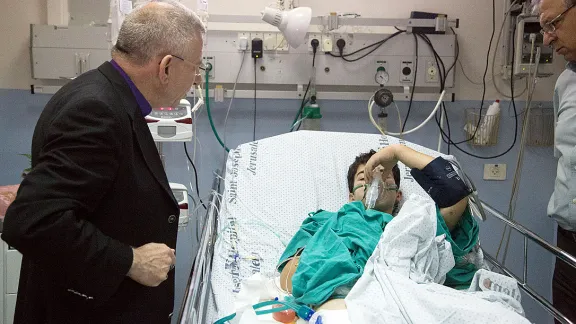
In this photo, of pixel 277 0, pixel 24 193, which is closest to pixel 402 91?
pixel 277 0

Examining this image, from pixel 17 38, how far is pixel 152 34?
6.74 ft

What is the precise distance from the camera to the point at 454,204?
6.34 feet

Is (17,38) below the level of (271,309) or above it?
above

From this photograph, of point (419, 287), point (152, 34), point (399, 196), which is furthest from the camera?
point (399, 196)

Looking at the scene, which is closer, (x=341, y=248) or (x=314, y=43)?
(x=341, y=248)

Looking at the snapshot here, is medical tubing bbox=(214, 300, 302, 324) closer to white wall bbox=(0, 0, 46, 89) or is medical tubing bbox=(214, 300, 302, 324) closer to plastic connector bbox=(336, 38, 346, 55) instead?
plastic connector bbox=(336, 38, 346, 55)

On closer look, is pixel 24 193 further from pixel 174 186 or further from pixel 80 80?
pixel 174 186

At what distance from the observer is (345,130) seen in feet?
10.6

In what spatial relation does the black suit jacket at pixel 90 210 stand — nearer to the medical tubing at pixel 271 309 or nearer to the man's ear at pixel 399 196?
the medical tubing at pixel 271 309

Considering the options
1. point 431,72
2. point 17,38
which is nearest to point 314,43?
point 431,72

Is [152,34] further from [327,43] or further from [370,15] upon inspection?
[370,15]

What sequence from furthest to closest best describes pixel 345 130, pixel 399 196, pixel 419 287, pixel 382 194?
pixel 345 130 < pixel 399 196 < pixel 382 194 < pixel 419 287

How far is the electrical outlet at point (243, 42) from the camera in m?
2.97

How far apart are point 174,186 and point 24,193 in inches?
58.7
